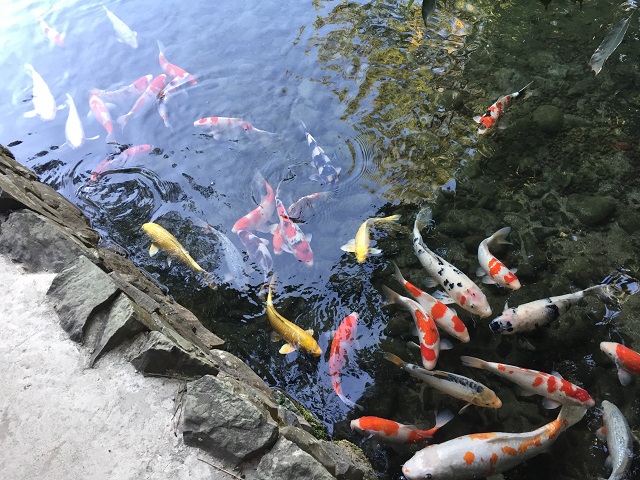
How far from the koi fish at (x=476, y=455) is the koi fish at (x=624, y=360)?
86 cm

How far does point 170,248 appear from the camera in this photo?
211 inches

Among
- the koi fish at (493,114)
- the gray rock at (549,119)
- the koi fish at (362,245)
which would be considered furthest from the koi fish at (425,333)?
the gray rock at (549,119)

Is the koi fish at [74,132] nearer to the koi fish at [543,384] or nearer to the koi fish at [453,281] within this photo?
the koi fish at [453,281]

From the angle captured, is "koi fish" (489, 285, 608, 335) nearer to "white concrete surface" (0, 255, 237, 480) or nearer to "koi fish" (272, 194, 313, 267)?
"koi fish" (272, 194, 313, 267)

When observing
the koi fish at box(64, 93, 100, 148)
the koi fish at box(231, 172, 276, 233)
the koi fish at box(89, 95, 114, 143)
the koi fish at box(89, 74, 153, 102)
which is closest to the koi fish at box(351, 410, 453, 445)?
the koi fish at box(231, 172, 276, 233)

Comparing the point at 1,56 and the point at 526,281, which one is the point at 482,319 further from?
the point at 1,56

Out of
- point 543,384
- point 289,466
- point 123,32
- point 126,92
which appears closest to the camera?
point 289,466

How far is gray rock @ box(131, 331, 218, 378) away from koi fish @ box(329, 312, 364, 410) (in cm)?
153

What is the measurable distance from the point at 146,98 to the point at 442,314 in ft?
16.9

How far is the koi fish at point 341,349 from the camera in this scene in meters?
4.34

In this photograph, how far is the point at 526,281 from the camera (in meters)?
4.86

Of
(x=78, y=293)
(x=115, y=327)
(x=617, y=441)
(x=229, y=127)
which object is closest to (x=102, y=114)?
(x=229, y=127)

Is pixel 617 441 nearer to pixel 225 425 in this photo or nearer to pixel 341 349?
pixel 341 349

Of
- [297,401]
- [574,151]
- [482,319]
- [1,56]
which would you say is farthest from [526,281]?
[1,56]
